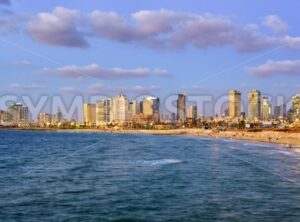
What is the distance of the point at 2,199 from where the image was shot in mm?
29578

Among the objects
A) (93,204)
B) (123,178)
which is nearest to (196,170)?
(123,178)

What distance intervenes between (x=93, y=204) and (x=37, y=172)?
2015 cm

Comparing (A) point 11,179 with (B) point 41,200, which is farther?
(A) point 11,179

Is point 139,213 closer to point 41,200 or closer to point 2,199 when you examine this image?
point 41,200

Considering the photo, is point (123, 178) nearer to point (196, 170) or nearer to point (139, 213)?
point (196, 170)

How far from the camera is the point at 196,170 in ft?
156

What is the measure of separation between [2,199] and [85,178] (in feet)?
36.2

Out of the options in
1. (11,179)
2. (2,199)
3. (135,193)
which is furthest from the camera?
(11,179)

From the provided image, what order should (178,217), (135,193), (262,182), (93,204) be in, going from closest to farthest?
(178,217)
(93,204)
(135,193)
(262,182)

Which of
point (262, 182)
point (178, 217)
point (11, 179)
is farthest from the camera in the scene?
point (11, 179)

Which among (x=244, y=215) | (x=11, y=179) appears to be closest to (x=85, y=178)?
(x=11, y=179)

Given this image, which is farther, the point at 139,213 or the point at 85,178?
the point at 85,178

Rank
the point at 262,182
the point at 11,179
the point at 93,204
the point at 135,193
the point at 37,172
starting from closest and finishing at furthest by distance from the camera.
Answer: the point at 93,204 → the point at 135,193 → the point at 262,182 → the point at 11,179 → the point at 37,172

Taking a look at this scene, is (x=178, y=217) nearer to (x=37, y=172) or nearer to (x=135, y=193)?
(x=135, y=193)
